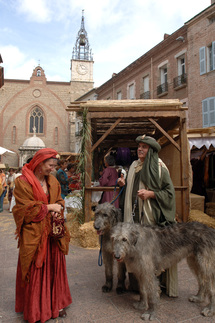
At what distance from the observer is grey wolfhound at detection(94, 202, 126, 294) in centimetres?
318

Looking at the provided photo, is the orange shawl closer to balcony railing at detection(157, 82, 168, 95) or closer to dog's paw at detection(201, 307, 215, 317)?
dog's paw at detection(201, 307, 215, 317)

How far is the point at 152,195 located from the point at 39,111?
39.4m

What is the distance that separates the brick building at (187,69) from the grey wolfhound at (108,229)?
14051 millimetres

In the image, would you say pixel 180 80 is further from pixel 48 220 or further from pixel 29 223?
pixel 29 223

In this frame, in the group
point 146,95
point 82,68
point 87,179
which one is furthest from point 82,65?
point 87,179

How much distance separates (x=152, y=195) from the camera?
3006 mm

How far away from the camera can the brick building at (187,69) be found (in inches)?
618

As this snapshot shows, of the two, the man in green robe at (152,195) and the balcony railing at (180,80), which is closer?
the man in green robe at (152,195)

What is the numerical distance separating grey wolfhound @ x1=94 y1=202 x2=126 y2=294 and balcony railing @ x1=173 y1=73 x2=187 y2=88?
1631 centimetres

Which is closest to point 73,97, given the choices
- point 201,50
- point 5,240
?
point 201,50

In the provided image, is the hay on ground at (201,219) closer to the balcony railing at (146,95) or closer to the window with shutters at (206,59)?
the window with shutters at (206,59)

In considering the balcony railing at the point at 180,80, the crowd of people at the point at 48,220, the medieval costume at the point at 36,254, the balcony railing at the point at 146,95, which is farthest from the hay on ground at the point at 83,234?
the balcony railing at the point at 146,95

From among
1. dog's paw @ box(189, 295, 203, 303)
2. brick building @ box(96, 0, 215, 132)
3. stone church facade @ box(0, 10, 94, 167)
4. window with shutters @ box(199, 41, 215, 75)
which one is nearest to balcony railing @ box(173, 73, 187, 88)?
brick building @ box(96, 0, 215, 132)

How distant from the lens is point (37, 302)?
8.57 ft
